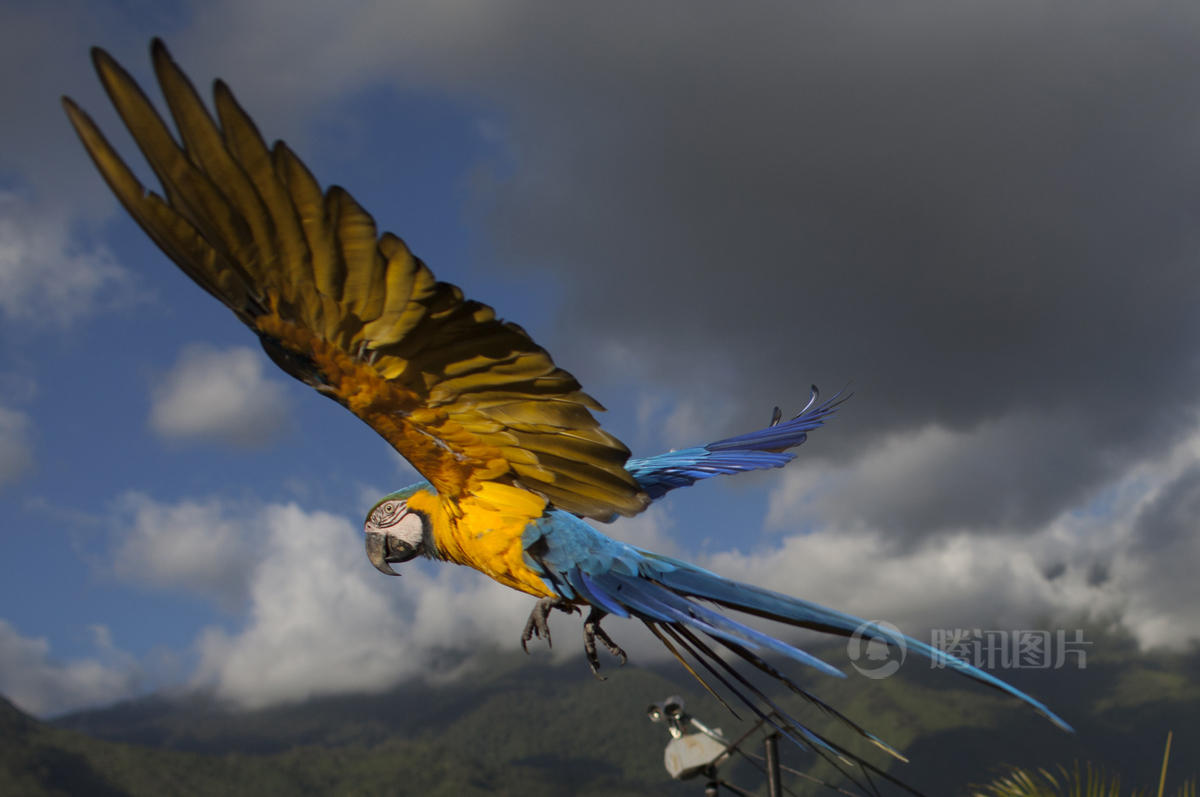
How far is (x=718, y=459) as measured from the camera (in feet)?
14.8

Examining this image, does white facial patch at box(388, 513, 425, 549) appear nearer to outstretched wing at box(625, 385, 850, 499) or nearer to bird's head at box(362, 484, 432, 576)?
bird's head at box(362, 484, 432, 576)

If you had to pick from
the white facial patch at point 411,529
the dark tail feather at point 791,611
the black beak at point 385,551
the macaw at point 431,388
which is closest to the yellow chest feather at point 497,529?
the macaw at point 431,388

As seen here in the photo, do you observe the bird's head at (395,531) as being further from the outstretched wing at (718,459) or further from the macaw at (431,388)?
the outstretched wing at (718,459)

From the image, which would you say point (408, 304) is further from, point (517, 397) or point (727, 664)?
point (727, 664)

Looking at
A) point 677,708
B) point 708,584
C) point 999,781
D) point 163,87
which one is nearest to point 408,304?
point 163,87

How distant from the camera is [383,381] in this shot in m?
3.16

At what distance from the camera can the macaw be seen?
8.55 feet

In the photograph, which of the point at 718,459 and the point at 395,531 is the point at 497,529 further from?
the point at 718,459

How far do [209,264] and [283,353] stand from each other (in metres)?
0.44

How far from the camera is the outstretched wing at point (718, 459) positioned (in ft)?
14.6

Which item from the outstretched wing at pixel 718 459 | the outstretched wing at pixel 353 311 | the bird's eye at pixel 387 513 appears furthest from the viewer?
the outstretched wing at pixel 718 459

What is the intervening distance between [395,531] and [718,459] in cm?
176

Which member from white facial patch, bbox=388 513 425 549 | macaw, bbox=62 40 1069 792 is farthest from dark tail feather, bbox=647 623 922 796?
white facial patch, bbox=388 513 425 549

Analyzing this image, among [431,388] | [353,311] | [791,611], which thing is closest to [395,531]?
[431,388]
